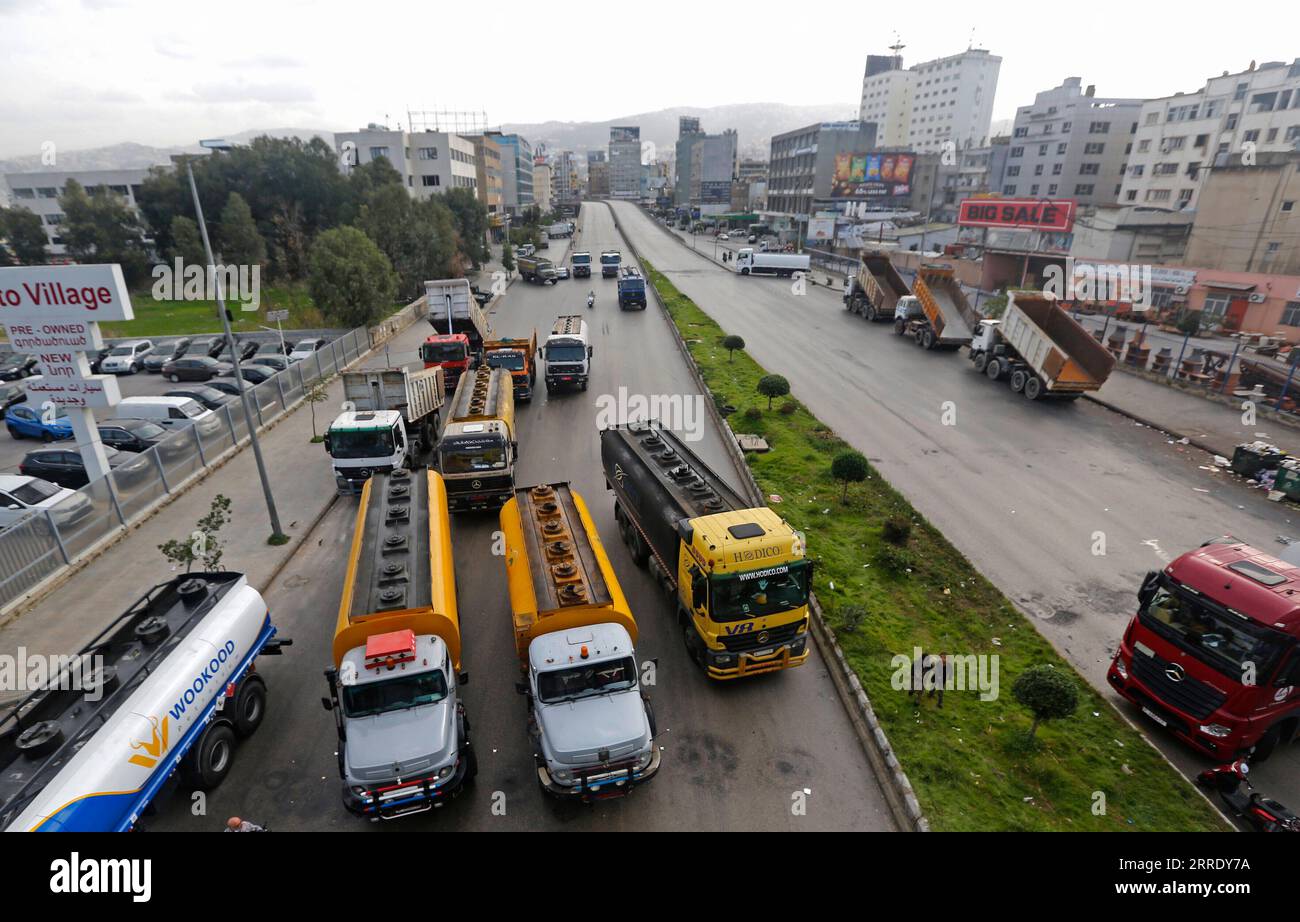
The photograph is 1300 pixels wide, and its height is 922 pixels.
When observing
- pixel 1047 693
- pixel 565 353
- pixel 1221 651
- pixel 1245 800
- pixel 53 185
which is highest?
pixel 53 185

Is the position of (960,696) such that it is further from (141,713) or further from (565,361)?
(565,361)

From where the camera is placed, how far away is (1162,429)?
24.9 meters

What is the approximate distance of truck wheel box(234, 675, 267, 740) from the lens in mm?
11344

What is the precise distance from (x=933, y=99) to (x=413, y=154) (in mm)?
122162

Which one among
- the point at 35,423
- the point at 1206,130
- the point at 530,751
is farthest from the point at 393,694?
the point at 1206,130

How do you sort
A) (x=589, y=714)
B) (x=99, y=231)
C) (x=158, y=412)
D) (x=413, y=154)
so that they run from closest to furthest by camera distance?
(x=589, y=714)
(x=158, y=412)
(x=99, y=231)
(x=413, y=154)

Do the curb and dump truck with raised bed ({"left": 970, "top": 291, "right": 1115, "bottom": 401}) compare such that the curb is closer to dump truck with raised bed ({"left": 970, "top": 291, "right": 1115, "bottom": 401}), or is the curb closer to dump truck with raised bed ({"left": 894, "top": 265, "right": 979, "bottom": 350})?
dump truck with raised bed ({"left": 970, "top": 291, "right": 1115, "bottom": 401})

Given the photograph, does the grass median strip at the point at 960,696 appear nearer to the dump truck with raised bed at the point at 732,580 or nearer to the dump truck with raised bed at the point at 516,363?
the dump truck with raised bed at the point at 732,580

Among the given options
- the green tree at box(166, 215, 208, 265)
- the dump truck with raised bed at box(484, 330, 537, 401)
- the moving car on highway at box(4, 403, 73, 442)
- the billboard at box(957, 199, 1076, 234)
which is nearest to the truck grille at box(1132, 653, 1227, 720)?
the dump truck with raised bed at box(484, 330, 537, 401)

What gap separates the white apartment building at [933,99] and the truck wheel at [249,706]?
146 meters

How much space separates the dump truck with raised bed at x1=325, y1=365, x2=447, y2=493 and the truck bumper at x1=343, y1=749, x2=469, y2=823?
11751 mm

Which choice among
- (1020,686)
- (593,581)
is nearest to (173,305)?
(593,581)

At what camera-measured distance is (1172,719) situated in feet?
36.4

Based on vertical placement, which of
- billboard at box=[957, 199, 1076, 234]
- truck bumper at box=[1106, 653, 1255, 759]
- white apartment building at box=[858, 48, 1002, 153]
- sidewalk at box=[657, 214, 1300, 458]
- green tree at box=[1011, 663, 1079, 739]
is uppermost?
white apartment building at box=[858, 48, 1002, 153]
